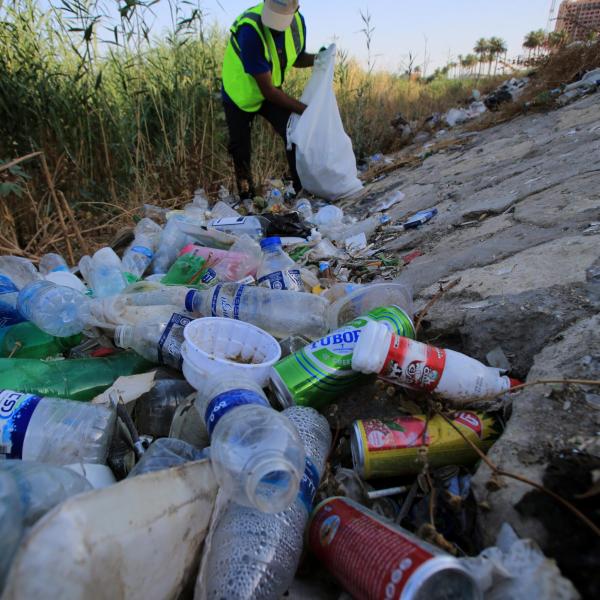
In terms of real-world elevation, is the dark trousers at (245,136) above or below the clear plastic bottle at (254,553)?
above

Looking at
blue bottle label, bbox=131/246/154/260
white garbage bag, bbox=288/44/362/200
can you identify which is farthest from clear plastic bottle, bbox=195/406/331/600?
white garbage bag, bbox=288/44/362/200

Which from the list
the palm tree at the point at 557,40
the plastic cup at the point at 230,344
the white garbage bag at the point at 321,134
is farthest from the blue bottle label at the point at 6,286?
the palm tree at the point at 557,40

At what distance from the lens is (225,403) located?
42.1 inches

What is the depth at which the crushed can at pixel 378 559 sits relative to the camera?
2.33 feet

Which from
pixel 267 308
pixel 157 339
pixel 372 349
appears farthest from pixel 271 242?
pixel 372 349

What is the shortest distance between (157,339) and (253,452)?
2.90 ft

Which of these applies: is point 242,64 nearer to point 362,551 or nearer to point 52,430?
point 52,430

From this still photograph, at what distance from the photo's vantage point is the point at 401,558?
0.76 meters

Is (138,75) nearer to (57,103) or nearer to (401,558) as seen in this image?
(57,103)

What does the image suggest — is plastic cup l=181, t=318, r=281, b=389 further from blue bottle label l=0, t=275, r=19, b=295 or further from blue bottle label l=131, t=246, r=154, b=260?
blue bottle label l=131, t=246, r=154, b=260

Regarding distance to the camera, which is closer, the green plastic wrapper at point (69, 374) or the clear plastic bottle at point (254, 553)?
the clear plastic bottle at point (254, 553)

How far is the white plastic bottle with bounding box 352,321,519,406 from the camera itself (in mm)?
1231

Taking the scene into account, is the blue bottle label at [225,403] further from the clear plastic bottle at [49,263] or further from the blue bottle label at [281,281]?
the clear plastic bottle at [49,263]

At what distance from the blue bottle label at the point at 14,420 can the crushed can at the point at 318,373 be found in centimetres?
63
